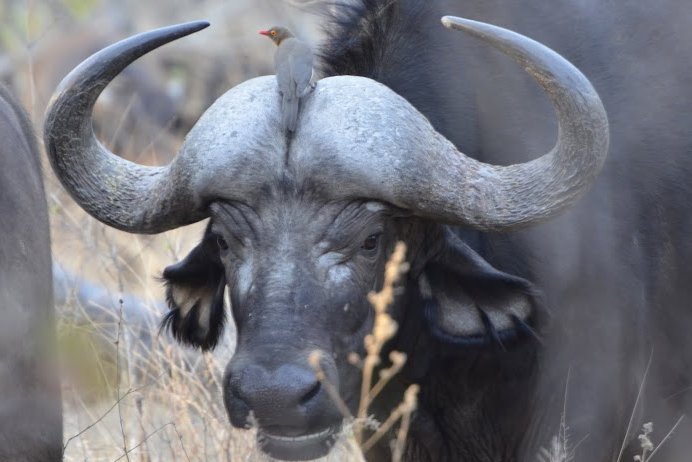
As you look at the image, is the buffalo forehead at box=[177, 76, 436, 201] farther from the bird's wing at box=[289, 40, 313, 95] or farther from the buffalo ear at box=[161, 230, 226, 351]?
the buffalo ear at box=[161, 230, 226, 351]

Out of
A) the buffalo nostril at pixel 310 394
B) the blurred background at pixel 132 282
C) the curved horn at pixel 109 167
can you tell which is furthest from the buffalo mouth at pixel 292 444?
the blurred background at pixel 132 282

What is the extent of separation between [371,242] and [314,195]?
290 mm

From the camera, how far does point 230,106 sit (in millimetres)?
4746

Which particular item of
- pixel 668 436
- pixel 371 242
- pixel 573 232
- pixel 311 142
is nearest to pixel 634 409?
pixel 668 436

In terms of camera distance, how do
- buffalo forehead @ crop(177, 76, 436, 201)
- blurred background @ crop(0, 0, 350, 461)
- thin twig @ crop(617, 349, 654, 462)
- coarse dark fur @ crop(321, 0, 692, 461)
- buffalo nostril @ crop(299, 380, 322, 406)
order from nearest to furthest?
1. buffalo nostril @ crop(299, 380, 322, 406)
2. buffalo forehead @ crop(177, 76, 436, 201)
3. coarse dark fur @ crop(321, 0, 692, 461)
4. thin twig @ crop(617, 349, 654, 462)
5. blurred background @ crop(0, 0, 350, 461)

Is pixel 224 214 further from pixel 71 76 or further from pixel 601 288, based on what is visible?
pixel 601 288

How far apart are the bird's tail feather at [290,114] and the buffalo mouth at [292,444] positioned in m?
1.04

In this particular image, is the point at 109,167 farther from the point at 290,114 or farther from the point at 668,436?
the point at 668,436

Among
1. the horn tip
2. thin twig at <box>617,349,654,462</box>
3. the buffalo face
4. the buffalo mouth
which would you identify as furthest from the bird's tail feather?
thin twig at <box>617,349,654,462</box>

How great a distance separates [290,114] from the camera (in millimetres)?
4656

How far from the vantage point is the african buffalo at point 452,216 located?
4562 mm

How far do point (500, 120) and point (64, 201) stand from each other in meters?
4.24

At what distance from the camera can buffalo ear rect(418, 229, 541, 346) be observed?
500cm

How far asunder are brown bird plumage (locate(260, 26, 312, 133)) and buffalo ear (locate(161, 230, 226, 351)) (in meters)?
0.80
